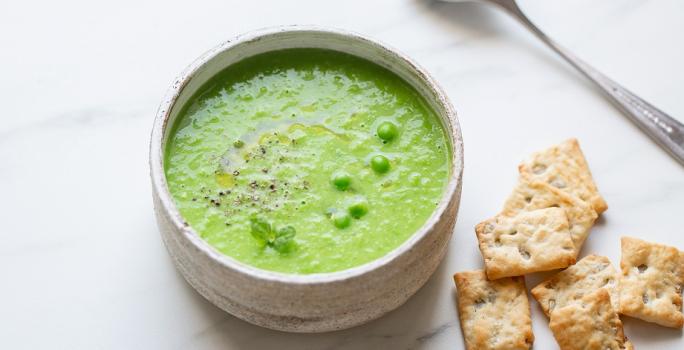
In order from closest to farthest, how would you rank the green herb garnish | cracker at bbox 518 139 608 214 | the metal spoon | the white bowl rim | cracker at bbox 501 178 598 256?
the white bowl rim, the green herb garnish, cracker at bbox 501 178 598 256, cracker at bbox 518 139 608 214, the metal spoon

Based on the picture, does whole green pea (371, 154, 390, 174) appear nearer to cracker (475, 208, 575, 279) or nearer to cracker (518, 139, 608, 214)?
cracker (475, 208, 575, 279)

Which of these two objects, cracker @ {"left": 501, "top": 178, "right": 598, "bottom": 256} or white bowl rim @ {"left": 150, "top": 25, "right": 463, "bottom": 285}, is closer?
white bowl rim @ {"left": 150, "top": 25, "right": 463, "bottom": 285}

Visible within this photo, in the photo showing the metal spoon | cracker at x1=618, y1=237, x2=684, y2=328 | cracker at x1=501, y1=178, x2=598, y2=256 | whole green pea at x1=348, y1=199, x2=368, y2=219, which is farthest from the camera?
the metal spoon

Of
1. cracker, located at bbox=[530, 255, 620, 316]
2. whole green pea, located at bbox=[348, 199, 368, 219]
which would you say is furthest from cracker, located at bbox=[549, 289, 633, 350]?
whole green pea, located at bbox=[348, 199, 368, 219]

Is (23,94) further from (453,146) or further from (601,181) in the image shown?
(601,181)

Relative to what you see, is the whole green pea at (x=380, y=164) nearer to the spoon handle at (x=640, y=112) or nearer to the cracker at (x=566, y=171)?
the cracker at (x=566, y=171)

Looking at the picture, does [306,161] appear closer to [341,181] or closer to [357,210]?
[341,181]

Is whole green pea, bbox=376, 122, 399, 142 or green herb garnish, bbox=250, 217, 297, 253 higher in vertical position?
whole green pea, bbox=376, 122, 399, 142
